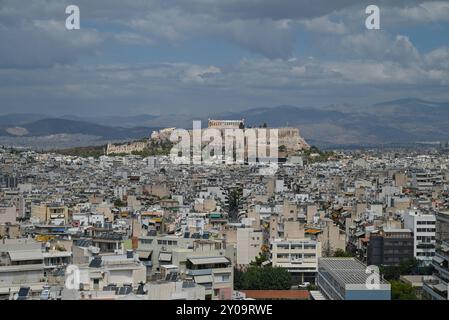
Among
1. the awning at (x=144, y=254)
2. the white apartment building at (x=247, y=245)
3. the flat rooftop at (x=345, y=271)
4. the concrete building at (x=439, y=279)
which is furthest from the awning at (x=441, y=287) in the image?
the white apartment building at (x=247, y=245)

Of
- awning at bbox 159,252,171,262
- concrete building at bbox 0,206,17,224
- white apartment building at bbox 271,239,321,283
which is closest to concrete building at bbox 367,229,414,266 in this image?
white apartment building at bbox 271,239,321,283

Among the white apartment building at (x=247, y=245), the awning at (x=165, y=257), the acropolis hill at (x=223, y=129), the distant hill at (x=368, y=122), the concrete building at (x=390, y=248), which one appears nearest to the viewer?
the awning at (x=165, y=257)

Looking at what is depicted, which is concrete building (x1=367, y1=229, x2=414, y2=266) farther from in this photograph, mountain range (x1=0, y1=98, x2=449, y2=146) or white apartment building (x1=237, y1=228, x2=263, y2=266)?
mountain range (x1=0, y1=98, x2=449, y2=146)

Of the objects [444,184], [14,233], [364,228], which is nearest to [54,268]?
[14,233]

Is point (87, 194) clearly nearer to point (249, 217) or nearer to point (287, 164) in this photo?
point (249, 217)

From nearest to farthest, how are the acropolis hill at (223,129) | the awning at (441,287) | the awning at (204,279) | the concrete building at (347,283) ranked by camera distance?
1. the concrete building at (347,283)
2. the awning at (204,279)
3. the awning at (441,287)
4. the acropolis hill at (223,129)

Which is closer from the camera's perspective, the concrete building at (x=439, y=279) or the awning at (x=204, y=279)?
the awning at (x=204, y=279)

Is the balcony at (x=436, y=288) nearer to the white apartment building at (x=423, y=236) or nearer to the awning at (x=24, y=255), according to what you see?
the white apartment building at (x=423, y=236)
